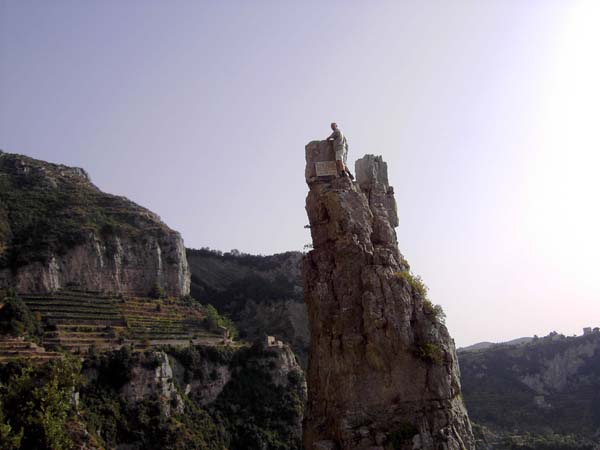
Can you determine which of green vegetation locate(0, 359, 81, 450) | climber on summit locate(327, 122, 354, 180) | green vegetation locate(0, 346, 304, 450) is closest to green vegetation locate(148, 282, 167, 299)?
green vegetation locate(0, 346, 304, 450)

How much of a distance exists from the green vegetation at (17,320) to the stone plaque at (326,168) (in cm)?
4317

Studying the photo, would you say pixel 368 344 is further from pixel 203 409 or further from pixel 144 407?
pixel 203 409

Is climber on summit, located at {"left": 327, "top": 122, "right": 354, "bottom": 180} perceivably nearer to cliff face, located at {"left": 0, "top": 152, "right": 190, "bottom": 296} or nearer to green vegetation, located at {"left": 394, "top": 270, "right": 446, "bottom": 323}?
green vegetation, located at {"left": 394, "top": 270, "right": 446, "bottom": 323}

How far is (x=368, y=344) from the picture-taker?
13.0 m

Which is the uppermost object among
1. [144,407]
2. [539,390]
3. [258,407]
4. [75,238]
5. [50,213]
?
[50,213]

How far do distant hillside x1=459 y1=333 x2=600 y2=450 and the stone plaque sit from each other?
46890 mm

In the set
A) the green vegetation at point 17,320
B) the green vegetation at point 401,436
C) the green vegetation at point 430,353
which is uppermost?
the green vegetation at point 17,320

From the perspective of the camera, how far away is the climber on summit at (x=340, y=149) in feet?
49.8

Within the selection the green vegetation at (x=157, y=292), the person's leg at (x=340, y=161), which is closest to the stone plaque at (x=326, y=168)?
the person's leg at (x=340, y=161)

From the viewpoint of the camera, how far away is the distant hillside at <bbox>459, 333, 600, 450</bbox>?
6238 centimetres

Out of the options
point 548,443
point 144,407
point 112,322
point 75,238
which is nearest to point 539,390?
point 548,443

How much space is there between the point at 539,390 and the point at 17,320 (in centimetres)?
6425

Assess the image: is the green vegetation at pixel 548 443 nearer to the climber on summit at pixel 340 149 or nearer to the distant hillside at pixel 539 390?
the distant hillside at pixel 539 390

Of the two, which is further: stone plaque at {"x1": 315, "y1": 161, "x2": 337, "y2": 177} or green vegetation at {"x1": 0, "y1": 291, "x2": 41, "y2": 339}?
green vegetation at {"x1": 0, "y1": 291, "x2": 41, "y2": 339}
